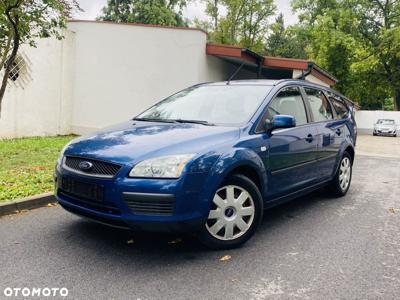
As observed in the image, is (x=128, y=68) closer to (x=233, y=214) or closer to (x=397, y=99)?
(x=233, y=214)

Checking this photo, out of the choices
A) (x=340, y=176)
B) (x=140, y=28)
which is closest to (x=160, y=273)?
(x=340, y=176)

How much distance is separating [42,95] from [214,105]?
9.41 meters

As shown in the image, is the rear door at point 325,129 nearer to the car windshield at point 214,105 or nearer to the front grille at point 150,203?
the car windshield at point 214,105

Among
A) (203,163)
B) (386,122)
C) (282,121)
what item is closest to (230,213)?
(203,163)

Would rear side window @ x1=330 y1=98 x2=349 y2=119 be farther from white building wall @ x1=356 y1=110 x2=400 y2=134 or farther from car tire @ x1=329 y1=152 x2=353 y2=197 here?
white building wall @ x1=356 y1=110 x2=400 y2=134

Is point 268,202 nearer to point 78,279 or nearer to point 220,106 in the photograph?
point 220,106

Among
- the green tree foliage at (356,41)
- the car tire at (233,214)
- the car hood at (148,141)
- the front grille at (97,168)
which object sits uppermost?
the green tree foliage at (356,41)

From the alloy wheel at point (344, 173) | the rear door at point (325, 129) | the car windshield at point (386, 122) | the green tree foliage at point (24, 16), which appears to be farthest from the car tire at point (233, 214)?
the car windshield at point (386, 122)

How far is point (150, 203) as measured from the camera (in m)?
3.27

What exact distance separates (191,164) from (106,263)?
1.13 m

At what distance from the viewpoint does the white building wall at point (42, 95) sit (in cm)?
1160

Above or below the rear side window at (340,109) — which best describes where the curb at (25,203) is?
below

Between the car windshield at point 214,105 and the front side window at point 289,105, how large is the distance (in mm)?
166

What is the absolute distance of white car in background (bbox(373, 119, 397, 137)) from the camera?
31.0m
